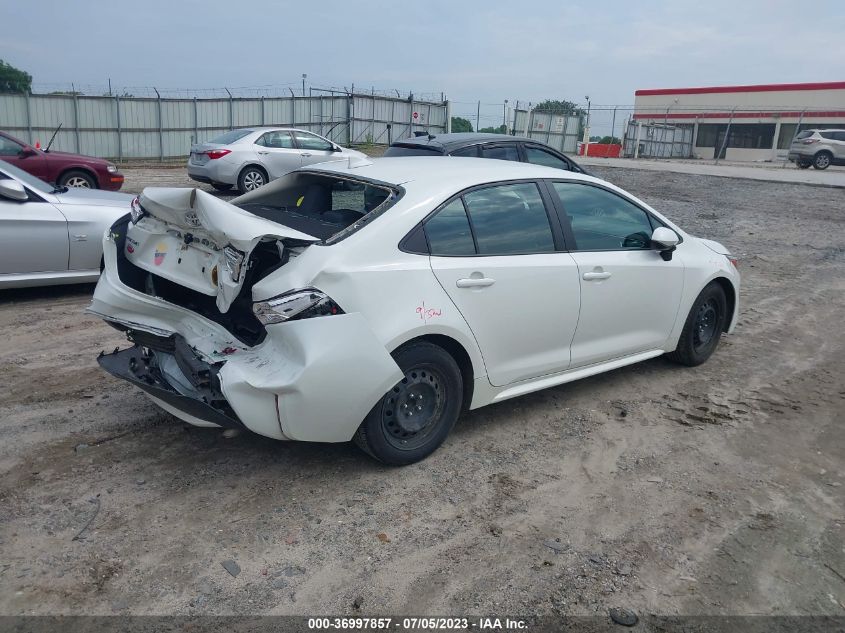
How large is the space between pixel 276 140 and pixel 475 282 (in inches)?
545

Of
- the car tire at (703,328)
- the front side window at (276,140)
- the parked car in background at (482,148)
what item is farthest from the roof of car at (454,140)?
the front side window at (276,140)

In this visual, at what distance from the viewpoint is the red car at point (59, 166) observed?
13.0 m

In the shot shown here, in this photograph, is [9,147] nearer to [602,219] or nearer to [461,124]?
[602,219]

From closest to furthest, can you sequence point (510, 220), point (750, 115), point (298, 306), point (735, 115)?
point (298, 306) < point (510, 220) < point (750, 115) < point (735, 115)

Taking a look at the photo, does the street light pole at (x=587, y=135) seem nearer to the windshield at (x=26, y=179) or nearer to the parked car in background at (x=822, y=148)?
the parked car in background at (x=822, y=148)

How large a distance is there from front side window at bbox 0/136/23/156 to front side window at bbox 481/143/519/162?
329 inches

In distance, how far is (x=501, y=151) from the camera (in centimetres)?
1039

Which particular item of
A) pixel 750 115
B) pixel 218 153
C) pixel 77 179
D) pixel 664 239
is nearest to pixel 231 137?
pixel 218 153

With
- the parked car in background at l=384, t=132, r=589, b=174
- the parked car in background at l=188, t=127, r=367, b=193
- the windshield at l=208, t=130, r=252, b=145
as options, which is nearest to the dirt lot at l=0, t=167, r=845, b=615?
the parked car in background at l=384, t=132, r=589, b=174

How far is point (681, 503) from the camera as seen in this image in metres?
3.96

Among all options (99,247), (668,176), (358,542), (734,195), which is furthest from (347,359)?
(668,176)

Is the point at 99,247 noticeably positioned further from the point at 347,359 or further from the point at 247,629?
the point at 247,629

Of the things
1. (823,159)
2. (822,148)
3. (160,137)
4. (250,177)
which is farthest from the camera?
(823,159)

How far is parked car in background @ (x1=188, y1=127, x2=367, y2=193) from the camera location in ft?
53.8
